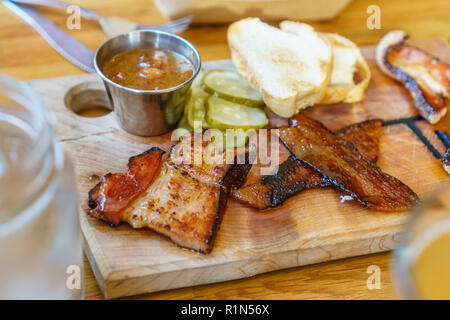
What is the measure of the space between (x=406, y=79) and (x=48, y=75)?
7.04ft

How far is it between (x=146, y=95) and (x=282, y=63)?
84cm

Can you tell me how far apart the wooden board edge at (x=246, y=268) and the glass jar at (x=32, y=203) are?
24 cm

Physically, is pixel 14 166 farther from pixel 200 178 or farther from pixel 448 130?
pixel 448 130

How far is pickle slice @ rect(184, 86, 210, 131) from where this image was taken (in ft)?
7.83

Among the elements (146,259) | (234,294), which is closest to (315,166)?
(234,294)

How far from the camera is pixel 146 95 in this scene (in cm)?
216

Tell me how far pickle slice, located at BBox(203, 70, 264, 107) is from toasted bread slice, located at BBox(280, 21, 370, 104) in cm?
40

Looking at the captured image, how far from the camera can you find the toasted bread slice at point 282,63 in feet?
8.07

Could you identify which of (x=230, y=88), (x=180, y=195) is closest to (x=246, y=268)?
(x=180, y=195)

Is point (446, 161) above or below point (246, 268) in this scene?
above

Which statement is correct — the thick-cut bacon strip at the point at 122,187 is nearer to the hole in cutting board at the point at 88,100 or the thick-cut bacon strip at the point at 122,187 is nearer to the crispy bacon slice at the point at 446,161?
the hole in cutting board at the point at 88,100
